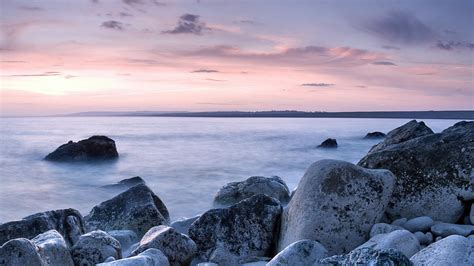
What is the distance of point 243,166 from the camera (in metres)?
25.5

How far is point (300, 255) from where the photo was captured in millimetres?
5207

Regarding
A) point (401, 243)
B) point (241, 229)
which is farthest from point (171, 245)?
point (401, 243)

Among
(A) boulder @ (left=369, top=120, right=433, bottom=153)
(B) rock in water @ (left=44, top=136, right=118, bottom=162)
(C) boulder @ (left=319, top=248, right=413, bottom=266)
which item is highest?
(A) boulder @ (left=369, top=120, right=433, bottom=153)

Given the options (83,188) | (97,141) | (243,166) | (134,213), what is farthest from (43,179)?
(134,213)

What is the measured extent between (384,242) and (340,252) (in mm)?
1057

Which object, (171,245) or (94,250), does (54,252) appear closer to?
(94,250)

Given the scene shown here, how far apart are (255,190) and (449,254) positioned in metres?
7.59

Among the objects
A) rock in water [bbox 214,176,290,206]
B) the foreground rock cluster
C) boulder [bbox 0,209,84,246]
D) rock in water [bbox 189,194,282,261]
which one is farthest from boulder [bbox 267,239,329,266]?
rock in water [bbox 214,176,290,206]

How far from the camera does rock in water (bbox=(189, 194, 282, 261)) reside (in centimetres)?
717

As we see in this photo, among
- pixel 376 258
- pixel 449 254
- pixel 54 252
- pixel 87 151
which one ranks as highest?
pixel 376 258

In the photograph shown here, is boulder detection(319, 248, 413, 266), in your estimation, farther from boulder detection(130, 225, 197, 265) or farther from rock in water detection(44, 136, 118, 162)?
rock in water detection(44, 136, 118, 162)

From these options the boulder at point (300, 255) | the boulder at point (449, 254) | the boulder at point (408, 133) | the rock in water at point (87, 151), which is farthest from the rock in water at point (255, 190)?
the rock in water at point (87, 151)

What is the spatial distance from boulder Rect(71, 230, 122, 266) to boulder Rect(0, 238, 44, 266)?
3.52ft

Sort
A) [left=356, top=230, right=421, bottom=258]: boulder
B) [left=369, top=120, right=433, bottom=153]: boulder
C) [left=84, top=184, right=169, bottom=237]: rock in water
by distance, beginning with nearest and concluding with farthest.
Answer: [left=356, top=230, right=421, bottom=258]: boulder
[left=84, top=184, right=169, bottom=237]: rock in water
[left=369, top=120, right=433, bottom=153]: boulder
